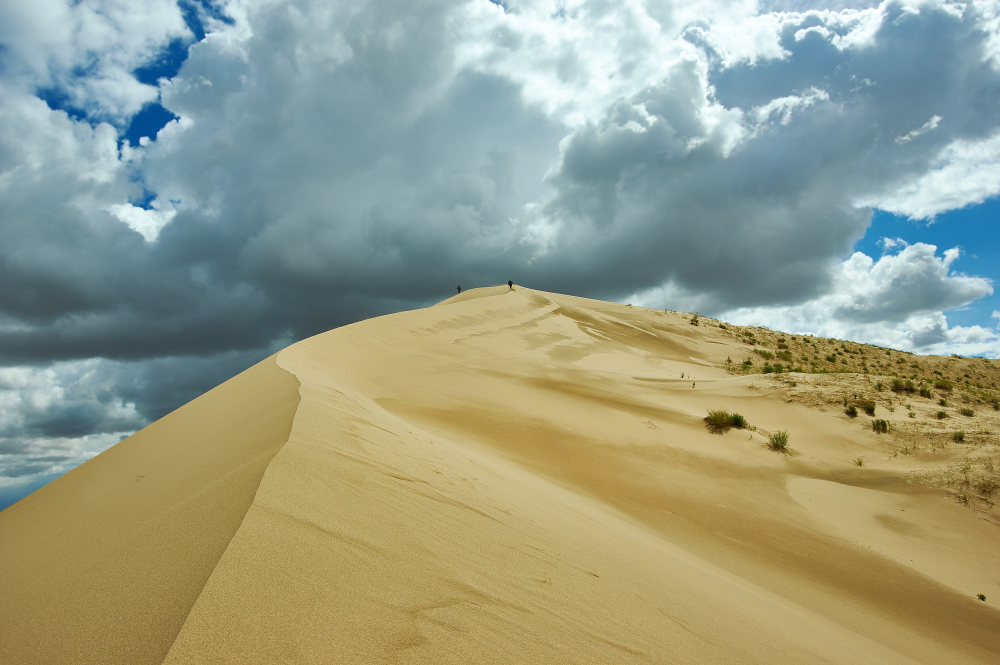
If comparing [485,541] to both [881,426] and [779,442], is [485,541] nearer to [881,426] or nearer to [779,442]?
[779,442]

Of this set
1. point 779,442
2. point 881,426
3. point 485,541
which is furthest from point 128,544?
point 881,426

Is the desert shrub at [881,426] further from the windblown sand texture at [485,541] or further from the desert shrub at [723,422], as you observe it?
the desert shrub at [723,422]

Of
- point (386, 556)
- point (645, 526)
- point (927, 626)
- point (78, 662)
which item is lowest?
point (927, 626)

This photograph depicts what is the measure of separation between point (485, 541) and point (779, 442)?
799 centimetres

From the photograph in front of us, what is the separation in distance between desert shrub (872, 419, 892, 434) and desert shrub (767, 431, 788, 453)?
6.73ft

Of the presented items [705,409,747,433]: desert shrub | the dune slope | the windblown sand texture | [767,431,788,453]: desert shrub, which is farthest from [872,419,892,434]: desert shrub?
the dune slope

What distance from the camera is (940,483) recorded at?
24.6 feet

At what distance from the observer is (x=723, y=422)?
9656 mm

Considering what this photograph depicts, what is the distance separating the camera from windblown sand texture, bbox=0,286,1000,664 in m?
1.94

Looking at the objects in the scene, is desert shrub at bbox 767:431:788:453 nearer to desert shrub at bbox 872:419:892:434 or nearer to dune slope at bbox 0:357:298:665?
desert shrub at bbox 872:419:892:434

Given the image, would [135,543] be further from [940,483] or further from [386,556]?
[940,483]

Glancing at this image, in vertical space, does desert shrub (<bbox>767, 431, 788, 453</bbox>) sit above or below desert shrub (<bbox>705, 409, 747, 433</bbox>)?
below

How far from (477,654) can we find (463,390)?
348 inches

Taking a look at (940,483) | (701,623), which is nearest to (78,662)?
(701,623)
